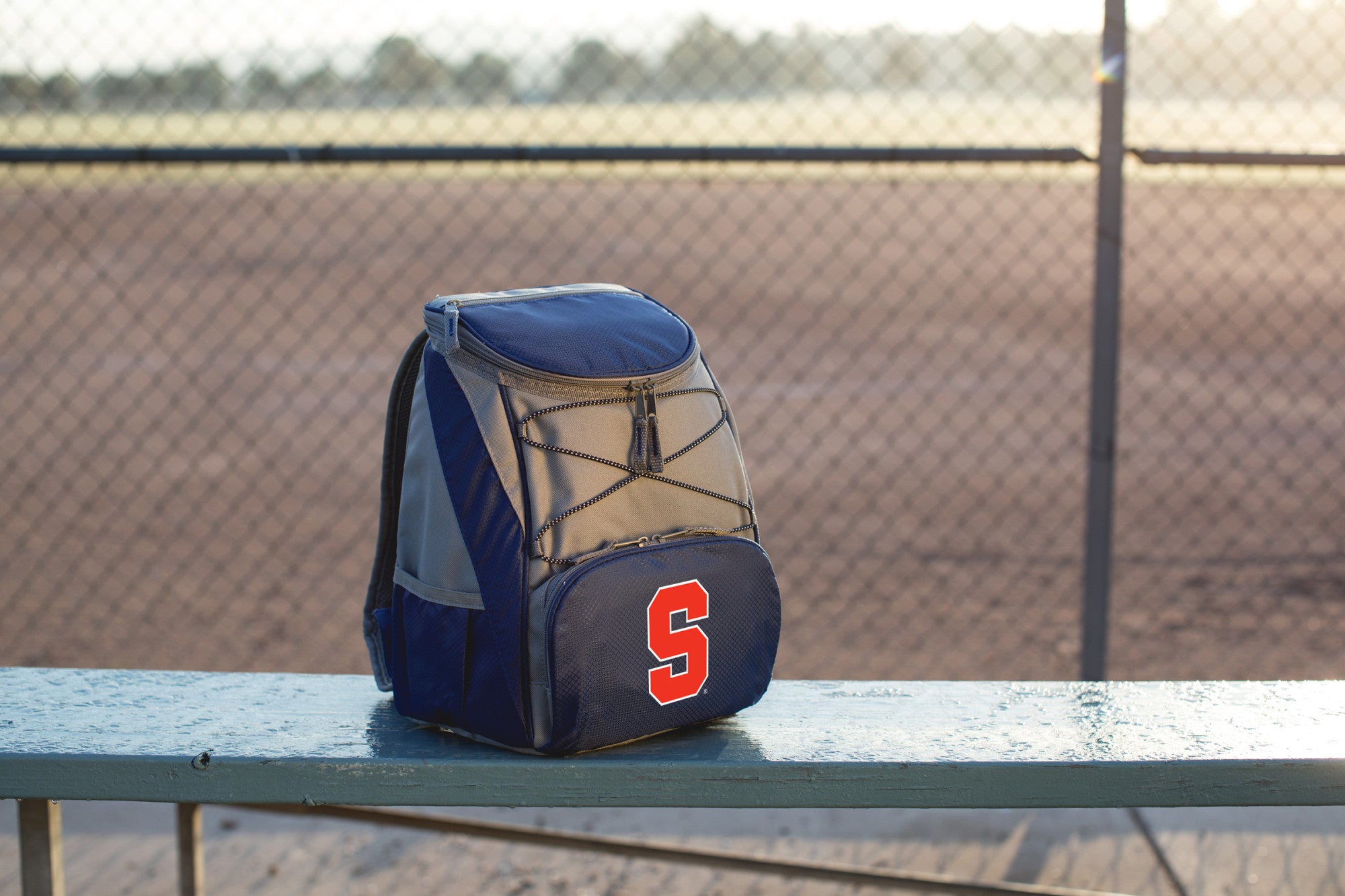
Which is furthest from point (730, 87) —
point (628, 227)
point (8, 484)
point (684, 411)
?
point (628, 227)

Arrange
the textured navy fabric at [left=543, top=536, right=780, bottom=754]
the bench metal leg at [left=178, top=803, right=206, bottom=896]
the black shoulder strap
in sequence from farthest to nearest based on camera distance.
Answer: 1. the bench metal leg at [left=178, top=803, right=206, bottom=896]
2. the black shoulder strap
3. the textured navy fabric at [left=543, top=536, right=780, bottom=754]

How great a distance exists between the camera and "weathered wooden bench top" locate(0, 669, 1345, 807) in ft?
4.37

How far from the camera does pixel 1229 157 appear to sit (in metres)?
2.44

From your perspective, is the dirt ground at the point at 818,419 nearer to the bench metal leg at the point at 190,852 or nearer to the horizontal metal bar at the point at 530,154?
the horizontal metal bar at the point at 530,154

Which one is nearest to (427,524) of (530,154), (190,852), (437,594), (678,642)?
(437,594)

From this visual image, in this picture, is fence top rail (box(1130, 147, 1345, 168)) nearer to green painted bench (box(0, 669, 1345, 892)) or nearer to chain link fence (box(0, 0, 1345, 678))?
chain link fence (box(0, 0, 1345, 678))

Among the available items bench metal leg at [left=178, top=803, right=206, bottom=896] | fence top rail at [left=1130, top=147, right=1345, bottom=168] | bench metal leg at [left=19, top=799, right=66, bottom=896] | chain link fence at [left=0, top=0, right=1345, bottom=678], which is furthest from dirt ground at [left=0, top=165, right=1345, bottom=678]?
bench metal leg at [left=19, top=799, right=66, bottom=896]

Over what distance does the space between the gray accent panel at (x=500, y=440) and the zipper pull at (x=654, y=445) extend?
15 cm

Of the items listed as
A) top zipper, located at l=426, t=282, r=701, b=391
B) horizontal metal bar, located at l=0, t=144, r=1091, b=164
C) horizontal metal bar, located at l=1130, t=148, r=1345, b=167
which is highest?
horizontal metal bar, located at l=0, t=144, r=1091, b=164

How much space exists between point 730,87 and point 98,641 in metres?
2.87

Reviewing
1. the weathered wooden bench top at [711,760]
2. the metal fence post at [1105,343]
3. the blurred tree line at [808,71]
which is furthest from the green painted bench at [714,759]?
the blurred tree line at [808,71]

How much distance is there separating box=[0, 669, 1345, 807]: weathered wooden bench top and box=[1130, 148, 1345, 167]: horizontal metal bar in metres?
1.31

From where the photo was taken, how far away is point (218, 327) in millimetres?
12398

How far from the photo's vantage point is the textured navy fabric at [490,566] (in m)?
1.27
